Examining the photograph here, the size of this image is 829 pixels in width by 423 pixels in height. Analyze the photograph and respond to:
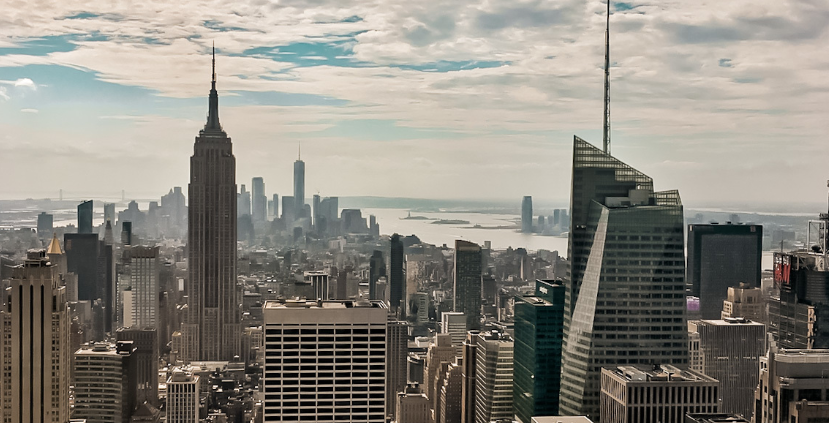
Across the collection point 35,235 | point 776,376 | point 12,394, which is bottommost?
point 12,394

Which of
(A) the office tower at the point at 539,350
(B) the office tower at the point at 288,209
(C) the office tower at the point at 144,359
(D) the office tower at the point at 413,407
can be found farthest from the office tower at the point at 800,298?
(C) the office tower at the point at 144,359

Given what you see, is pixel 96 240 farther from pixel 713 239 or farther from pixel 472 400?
pixel 713 239

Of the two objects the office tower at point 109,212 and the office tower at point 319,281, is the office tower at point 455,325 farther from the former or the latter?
the office tower at point 109,212

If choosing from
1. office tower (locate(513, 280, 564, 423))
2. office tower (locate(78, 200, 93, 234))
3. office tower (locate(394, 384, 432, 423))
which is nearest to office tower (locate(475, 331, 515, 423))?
office tower (locate(513, 280, 564, 423))

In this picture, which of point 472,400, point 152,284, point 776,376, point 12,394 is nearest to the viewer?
point 776,376

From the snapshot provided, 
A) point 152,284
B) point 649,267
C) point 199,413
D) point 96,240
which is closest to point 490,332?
point 649,267

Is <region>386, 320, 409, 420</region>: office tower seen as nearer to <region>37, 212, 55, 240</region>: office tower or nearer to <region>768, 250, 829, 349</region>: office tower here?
<region>37, 212, 55, 240</region>: office tower
